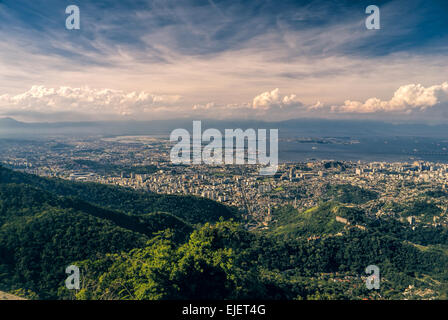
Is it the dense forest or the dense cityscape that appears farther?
the dense cityscape

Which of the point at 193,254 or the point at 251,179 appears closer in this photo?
the point at 193,254

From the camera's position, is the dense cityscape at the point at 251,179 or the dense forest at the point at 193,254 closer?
the dense forest at the point at 193,254

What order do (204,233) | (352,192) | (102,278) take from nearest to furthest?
(102,278)
(204,233)
(352,192)

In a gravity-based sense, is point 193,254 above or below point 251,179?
above

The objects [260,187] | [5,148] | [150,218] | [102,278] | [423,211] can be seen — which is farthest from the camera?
[5,148]
